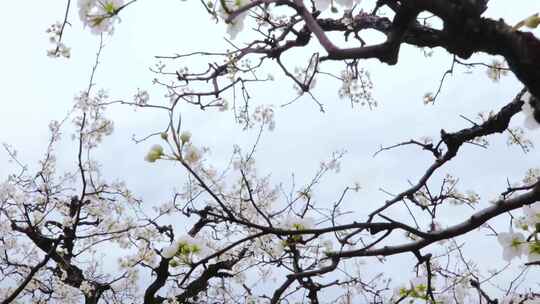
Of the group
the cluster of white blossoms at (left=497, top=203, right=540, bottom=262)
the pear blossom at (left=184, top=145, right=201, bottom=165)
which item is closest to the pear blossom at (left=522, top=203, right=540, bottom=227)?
the cluster of white blossoms at (left=497, top=203, right=540, bottom=262)

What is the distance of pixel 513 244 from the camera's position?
58.1 inches

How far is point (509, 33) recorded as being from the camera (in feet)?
3.48

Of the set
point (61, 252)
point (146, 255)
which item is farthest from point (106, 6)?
point (61, 252)

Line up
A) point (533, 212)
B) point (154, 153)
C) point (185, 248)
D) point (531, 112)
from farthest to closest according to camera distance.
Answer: point (185, 248)
point (154, 153)
point (533, 212)
point (531, 112)

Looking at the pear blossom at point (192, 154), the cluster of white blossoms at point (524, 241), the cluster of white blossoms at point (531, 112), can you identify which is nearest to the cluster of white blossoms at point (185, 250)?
the pear blossom at point (192, 154)

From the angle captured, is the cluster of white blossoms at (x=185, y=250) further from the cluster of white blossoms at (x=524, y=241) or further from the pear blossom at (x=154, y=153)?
the cluster of white blossoms at (x=524, y=241)

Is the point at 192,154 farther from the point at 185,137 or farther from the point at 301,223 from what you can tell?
the point at 301,223

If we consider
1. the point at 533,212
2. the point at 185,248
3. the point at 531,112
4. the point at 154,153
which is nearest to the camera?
the point at 531,112

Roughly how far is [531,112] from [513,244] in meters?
0.46

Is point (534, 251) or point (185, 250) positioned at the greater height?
point (185, 250)

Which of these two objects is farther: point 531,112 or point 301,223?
point 301,223

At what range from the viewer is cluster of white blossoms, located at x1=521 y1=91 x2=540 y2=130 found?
3.96ft

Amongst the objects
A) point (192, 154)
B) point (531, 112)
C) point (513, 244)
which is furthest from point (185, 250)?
point (531, 112)

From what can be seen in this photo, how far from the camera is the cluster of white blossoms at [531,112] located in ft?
3.96
